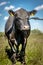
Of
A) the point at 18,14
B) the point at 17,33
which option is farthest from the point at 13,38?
the point at 18,14

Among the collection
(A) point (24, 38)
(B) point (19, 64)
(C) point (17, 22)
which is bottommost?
(B) point (19, 64)

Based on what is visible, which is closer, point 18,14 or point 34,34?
point 18,14

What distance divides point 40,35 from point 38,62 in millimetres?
3795

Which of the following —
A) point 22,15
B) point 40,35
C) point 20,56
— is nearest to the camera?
point 22,15

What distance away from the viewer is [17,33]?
554cm

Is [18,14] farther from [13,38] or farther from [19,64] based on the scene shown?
[19,64]

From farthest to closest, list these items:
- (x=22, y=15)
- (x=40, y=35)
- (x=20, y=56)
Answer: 1. (x=40, y=35)
2. (x=20, y=56)
3. (x=22, y=15)

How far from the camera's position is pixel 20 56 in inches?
219

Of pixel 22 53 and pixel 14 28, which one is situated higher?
pixel 14 28

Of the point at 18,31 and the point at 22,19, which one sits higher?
the point at 22,19

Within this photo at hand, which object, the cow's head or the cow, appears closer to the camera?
the cow's head

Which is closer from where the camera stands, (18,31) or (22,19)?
(22,19)

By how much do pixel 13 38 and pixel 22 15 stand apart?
56 cm

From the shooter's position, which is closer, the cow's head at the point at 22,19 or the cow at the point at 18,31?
the cow's head at the point at 22,19
